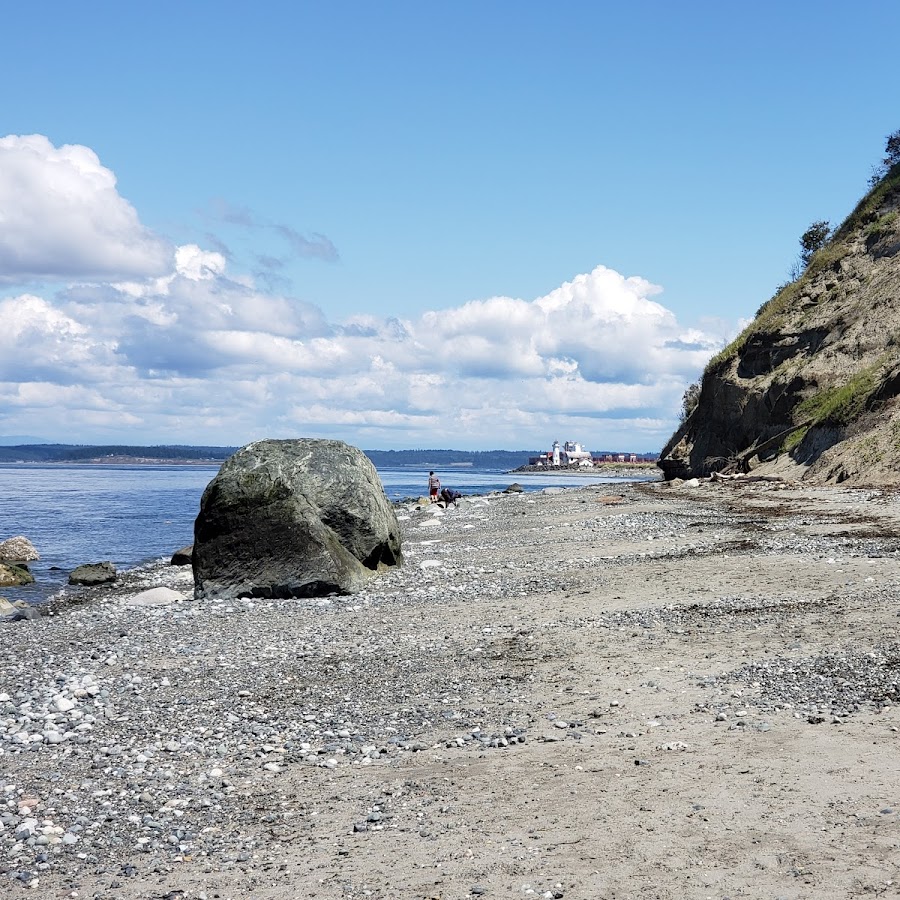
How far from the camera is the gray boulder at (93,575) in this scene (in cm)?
2738

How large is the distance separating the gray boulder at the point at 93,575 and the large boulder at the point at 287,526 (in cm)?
861

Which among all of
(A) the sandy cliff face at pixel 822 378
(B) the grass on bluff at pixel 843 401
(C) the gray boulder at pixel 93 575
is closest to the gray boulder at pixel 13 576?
(C) the gray boulder at pixel 93 575

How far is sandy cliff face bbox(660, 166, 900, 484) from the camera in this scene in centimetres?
3844

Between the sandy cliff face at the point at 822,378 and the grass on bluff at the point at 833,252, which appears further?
the grass on bluff at the point at 833,252

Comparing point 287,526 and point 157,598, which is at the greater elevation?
point 287,526

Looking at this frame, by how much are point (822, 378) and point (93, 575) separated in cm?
3471

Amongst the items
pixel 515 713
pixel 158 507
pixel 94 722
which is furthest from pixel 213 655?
pixel 158 507

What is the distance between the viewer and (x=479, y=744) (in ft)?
A: 28.6

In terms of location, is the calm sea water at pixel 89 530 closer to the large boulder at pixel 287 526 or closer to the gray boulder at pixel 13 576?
the gray boulder at pixel 13 576

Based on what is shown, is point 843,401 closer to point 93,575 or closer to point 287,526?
point 287,526

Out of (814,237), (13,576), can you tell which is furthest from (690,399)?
(13,576)

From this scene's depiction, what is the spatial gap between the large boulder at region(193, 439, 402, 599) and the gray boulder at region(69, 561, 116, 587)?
8.61 meters

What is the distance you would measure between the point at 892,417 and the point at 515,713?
106 ft

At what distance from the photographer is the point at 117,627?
16.1 meters
